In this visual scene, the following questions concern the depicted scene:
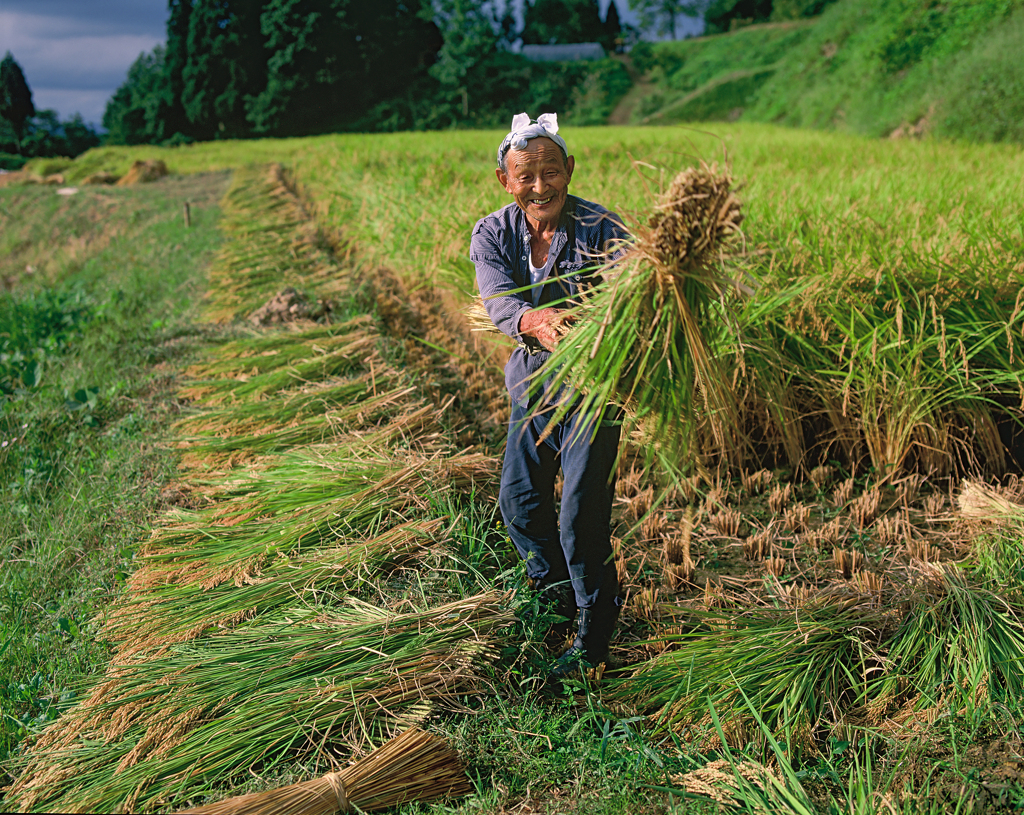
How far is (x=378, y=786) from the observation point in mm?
1440

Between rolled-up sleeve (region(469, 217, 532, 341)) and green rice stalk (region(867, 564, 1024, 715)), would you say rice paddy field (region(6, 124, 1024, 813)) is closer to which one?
green rice stalk (region(867, 564, 1024, 715))

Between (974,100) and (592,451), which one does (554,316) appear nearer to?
(592,451)

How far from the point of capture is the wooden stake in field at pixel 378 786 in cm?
132

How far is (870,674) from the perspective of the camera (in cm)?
188

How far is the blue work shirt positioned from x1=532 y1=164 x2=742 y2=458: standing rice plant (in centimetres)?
16

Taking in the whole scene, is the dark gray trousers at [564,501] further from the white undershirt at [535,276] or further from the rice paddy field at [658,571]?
the white undershirt at [535,276]

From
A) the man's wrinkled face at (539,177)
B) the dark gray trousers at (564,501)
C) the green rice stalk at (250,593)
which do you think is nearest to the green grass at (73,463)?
the green rice stalk at (250,593)

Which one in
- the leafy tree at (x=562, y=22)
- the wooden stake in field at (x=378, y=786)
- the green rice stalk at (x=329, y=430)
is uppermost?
the leafy tree at (x=562, y=22)

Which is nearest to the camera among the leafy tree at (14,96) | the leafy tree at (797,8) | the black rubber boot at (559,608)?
the black rubber boot at (559,608)

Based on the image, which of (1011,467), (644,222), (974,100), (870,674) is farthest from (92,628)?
(974,100)

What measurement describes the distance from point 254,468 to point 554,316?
1.58m

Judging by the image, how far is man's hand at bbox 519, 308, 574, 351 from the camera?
5.18 feet

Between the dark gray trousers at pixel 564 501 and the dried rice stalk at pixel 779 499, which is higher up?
the dark gray trousers at pixel 564 501

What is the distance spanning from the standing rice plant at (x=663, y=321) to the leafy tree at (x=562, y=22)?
43777 mm
